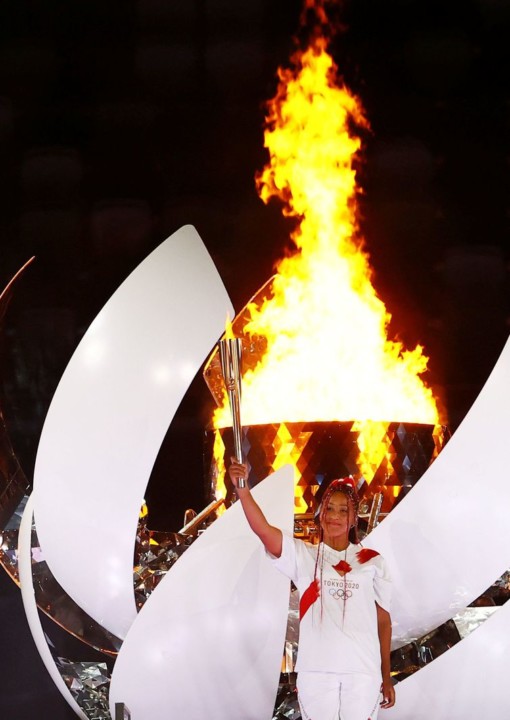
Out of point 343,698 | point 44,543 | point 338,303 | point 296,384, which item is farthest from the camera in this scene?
point 338,303

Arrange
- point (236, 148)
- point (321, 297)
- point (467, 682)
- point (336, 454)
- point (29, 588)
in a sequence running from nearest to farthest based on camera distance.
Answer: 1. point (467, 682)
2. point (29, 588)
3. point (336, 454)
4. point (321, 297)
5. point (236, 148)

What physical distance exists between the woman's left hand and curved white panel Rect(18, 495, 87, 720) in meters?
0.96

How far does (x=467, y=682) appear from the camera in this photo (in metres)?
3.07

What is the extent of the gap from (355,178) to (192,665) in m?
3.02

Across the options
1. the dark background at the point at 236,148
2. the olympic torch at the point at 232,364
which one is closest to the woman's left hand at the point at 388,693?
the olympic torch at the point at 232,364

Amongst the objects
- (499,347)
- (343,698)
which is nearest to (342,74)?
(499,347)

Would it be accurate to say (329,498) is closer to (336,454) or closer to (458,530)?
(336,454)

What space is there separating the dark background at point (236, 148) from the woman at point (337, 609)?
2125 millimetres

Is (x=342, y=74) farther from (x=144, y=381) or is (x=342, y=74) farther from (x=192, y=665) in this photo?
(x=192, y=665)

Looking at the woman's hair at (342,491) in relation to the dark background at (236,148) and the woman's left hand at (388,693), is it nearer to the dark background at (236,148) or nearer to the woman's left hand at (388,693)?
the woman's left hand at (388,693)

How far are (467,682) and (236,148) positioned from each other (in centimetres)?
309

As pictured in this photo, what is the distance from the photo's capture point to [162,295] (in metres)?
3.24

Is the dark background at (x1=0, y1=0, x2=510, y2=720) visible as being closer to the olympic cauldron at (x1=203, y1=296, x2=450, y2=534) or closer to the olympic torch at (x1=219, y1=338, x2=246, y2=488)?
the olympic cauldron at (x1=203, y1=296, x2=450, y2=534)

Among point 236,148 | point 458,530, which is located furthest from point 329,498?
point 236,148
